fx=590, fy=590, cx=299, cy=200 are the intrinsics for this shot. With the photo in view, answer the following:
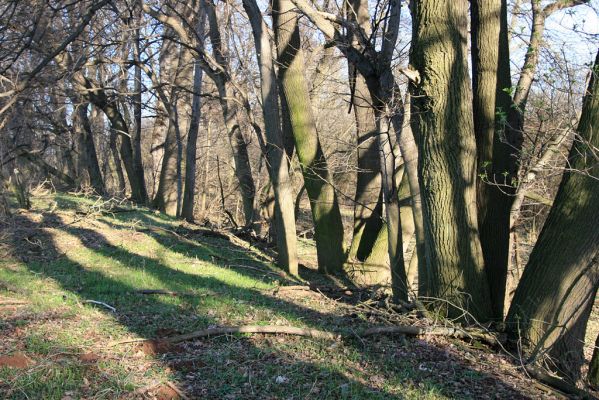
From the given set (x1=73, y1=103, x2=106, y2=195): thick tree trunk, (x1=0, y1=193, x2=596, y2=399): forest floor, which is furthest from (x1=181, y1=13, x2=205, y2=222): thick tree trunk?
(x1=73, y1=103, x2=106, y2=195): thick tree trunk

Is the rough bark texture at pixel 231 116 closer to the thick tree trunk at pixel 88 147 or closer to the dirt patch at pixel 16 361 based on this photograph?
the dirt patch at pixel 16 361

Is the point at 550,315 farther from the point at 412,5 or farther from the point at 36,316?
the point at 36,316

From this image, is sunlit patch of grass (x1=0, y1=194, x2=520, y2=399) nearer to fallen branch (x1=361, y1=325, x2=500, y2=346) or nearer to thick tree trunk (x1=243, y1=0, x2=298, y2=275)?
fallen branch (x1=361, y1=325, x2=500, y2=346)

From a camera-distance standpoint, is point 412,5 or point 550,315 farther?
point 412,5

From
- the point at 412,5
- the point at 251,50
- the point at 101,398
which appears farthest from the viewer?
the point at 251,50

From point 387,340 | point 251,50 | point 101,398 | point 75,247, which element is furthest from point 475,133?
point 251,50

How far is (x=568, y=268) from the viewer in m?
6.08

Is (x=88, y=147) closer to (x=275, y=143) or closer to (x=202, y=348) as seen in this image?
(x=275, y=143)

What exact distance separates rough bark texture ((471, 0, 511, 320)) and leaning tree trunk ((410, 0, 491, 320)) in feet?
1.63

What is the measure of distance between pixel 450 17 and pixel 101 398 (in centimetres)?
516

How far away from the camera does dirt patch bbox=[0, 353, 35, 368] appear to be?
16.1 feet

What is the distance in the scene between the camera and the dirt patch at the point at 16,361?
492cm

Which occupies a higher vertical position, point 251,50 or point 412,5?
point 251,50

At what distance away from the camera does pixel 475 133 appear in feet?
23.9
